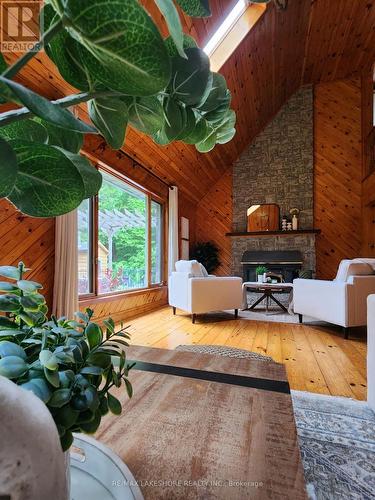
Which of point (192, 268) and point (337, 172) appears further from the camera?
point (337, 172)

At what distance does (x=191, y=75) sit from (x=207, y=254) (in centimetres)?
634

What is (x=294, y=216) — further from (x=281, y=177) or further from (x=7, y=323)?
(x=7, y=323)

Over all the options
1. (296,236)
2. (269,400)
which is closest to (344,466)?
(269,400)

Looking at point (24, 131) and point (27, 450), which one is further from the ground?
point (24, 131)

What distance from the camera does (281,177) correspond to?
6.58m

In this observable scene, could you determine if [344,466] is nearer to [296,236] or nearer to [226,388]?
[226,388]

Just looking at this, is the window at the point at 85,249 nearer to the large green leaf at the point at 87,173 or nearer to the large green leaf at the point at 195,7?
the large green leaf at the point at 87,173

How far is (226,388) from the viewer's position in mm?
766

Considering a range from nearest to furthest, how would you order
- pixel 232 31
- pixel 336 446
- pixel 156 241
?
pixel 336 446 < pixel 232 31 < pixel 156 241

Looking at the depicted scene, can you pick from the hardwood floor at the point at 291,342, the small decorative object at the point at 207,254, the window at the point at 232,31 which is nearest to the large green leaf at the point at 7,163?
the hardwood floor at the point at 291,342

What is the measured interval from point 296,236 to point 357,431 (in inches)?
210

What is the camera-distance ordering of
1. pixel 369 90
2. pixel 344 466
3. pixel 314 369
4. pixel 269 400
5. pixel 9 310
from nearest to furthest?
pixel 9 310 → pixel 269 400 → pixel 344 466 → pixel 314 369 → pixel 369 90

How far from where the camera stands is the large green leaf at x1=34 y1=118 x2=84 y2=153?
1.18ft

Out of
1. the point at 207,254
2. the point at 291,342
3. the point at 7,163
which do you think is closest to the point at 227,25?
the point at 291,342
